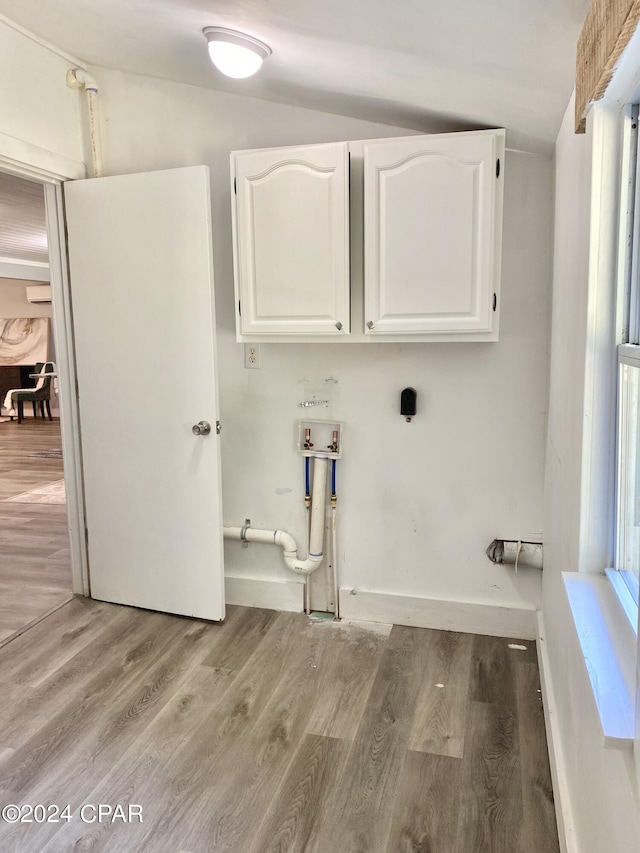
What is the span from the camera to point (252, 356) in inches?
112

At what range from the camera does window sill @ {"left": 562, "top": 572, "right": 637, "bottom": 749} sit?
930 millimetres

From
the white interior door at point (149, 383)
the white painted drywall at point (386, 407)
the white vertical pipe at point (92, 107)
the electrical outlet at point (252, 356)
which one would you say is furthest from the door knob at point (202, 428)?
the white vertical pipe at point (92, 107)

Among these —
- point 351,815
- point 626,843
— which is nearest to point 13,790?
point 351,815

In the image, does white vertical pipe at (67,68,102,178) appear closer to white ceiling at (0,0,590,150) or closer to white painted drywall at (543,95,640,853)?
white ceiling at (0,0,590,150)

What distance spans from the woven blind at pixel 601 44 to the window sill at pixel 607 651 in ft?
3.30

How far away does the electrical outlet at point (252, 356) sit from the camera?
2.82 metres

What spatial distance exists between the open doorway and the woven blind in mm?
2898

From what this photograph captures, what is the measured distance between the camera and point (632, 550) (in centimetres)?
129

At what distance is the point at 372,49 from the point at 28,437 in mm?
7712

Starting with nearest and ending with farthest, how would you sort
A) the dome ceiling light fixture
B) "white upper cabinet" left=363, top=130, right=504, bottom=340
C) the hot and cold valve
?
the dome ceiling light fixture, "white upper cabinet" left=363, top=130, right=504, bottom=340, the hot and cold valve

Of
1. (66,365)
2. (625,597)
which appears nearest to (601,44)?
(625,597)

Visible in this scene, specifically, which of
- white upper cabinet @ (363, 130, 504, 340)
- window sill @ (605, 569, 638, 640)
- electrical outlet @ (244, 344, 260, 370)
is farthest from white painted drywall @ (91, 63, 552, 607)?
window sill @ (605, 569, 638, 640)

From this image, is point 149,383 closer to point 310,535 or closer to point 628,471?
point 310,535

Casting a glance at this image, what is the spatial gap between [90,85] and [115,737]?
274 cm
